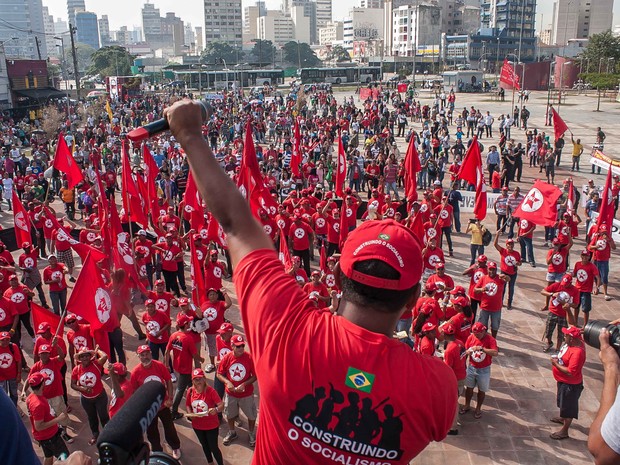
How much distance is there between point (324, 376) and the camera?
1.54 metres

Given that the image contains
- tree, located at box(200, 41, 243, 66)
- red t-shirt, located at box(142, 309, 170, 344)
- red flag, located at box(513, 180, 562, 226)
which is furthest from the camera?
tree, located at box(200, 41, 243, 66)

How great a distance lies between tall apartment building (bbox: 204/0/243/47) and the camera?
170 metres

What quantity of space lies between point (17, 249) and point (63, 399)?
9491 millimetres

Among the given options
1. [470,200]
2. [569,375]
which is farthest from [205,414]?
[470,200]

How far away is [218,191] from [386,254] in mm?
535

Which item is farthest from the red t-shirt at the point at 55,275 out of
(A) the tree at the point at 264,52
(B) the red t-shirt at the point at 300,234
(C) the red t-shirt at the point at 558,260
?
(A) the tree at the point at 264,52

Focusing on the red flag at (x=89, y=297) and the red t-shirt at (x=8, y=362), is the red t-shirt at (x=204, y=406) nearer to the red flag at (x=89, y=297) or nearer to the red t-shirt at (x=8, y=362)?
the red flag at (x=89, y=297)

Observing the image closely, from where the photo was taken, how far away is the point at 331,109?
44406 mm

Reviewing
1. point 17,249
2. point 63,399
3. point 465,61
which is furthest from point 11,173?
point 465,61

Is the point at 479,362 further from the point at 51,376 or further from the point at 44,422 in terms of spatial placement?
the point at 51,376

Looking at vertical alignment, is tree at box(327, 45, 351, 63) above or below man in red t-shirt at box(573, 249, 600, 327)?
above

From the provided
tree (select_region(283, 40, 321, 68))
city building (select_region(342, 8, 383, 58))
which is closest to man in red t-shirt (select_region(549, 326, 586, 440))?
tree (select_region(283, 40, 321, 68))

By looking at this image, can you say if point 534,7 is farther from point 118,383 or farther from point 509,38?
point 118,383

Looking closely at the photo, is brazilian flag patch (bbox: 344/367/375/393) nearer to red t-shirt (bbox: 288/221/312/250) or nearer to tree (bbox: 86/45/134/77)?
red t-shirt (bbox: 288/221/312/250)
